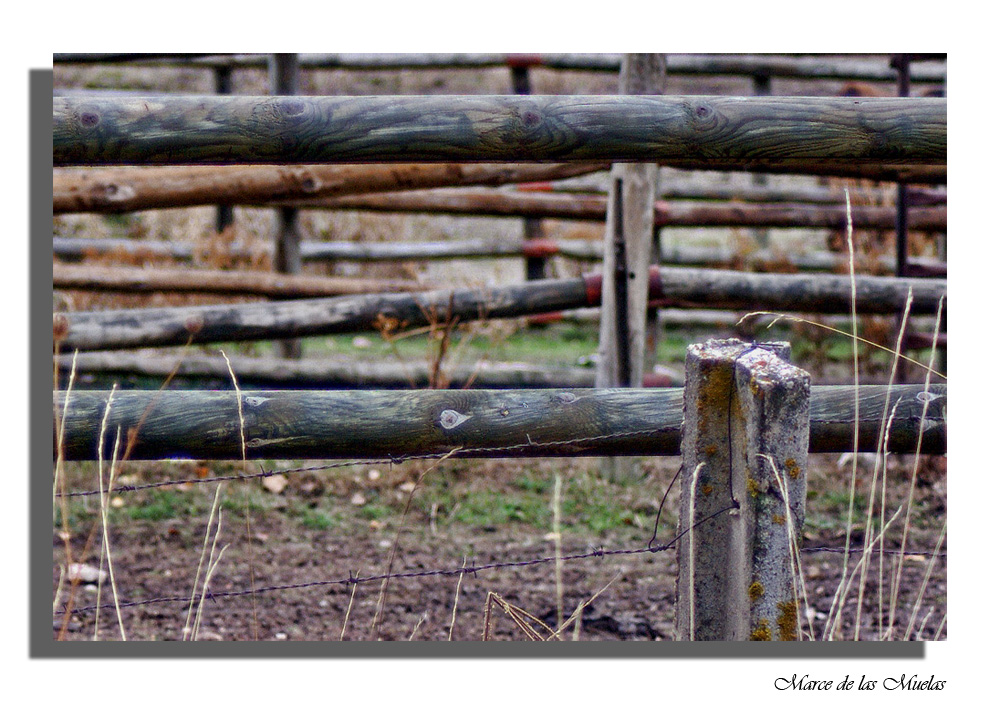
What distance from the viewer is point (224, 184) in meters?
3.33

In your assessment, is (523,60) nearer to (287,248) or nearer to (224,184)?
(287,248)

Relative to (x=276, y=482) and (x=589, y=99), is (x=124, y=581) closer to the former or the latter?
(x=276, y=482)

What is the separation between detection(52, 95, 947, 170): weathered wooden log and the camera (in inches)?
67.7

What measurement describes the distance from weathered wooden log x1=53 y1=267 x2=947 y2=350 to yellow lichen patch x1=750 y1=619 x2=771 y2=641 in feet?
8.38

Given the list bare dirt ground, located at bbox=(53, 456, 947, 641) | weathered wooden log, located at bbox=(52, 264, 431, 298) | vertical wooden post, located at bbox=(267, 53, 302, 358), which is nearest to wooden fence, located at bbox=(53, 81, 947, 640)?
bare dirt ground, located at bbox=(53, 456, 947, 641)

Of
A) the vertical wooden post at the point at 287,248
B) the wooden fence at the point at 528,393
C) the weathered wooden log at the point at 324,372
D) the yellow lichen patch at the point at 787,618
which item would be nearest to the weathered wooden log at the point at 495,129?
the wooden fence at the point at 528,393

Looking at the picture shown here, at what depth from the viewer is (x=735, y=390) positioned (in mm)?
1220

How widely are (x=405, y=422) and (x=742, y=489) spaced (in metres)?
0.69

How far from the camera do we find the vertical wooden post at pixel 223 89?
210 inches

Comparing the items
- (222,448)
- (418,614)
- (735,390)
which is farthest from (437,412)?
(418,614)

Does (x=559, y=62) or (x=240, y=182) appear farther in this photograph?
(x=559, y=62)

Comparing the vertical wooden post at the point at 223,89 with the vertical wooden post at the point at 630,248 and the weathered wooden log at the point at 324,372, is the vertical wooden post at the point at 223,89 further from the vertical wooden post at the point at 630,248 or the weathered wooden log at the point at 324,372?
the vertical wooden post at the point at 630,248

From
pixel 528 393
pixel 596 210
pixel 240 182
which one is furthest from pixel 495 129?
pixel 596 210

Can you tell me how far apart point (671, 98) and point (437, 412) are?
2.97ft
